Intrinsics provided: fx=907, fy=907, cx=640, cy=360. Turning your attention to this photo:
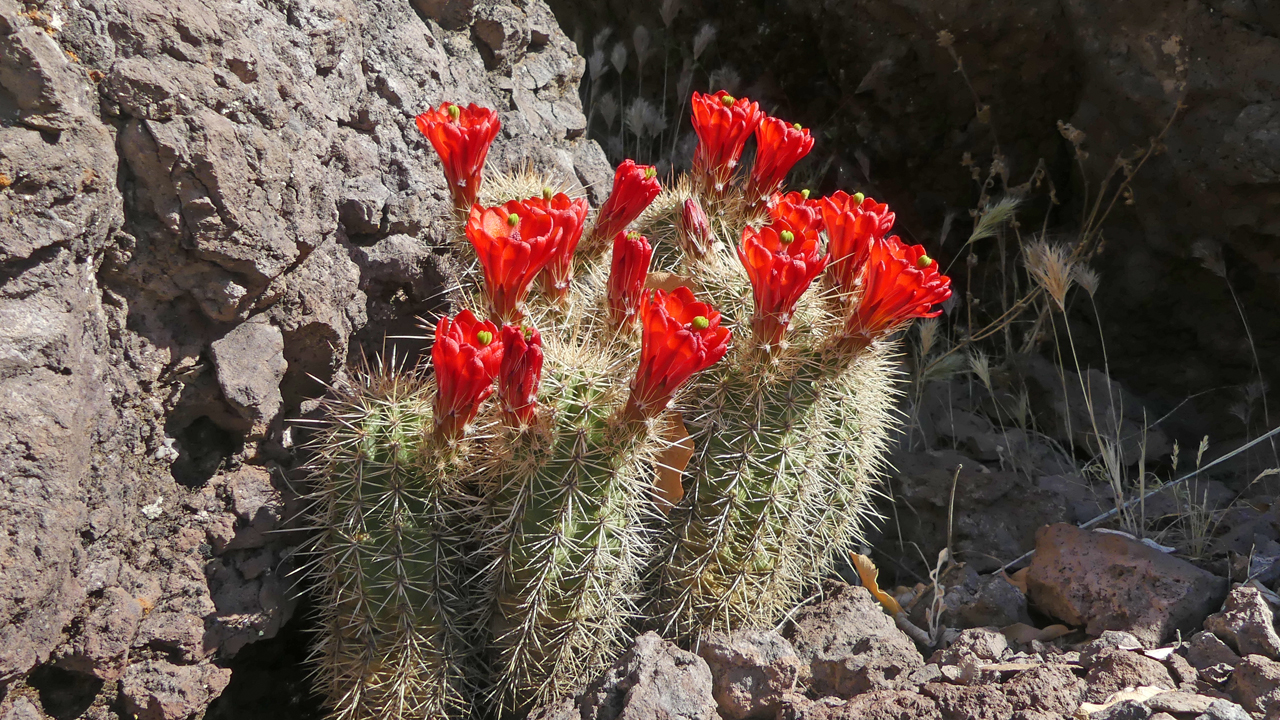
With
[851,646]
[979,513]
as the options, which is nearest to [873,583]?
[851,646]

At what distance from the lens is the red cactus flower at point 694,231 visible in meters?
2.74

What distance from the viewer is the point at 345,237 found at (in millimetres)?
2744

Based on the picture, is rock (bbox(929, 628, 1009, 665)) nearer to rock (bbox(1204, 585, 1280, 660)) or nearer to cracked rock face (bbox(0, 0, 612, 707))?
rock (bbox(1204, 585, 1280, 660))

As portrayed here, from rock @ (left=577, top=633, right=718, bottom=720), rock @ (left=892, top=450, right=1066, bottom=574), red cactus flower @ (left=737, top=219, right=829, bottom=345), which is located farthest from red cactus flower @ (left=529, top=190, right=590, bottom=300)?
rock @ (left=892, top=450, right=1066, bottom=574)

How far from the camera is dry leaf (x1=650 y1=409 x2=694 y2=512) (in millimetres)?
2412

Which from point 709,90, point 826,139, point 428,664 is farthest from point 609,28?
point 428,664

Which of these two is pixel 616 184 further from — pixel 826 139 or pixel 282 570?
pixel 826 139

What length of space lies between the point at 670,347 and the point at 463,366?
474mm

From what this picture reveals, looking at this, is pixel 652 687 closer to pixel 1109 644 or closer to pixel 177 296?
pixel 1109 644

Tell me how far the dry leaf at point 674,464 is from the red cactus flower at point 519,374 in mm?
419

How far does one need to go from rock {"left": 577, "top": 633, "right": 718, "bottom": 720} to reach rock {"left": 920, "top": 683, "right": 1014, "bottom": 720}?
58 centimetres

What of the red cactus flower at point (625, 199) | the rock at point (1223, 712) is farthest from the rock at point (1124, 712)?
the red cactus flower at point (625, 199)

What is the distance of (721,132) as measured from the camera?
9.89 feet

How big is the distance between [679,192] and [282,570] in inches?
68.7
